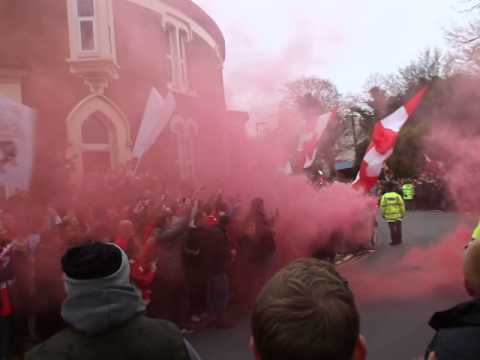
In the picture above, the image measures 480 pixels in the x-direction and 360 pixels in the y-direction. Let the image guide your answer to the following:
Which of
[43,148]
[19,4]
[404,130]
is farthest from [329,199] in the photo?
[404,130]

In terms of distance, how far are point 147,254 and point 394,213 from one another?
311 inches

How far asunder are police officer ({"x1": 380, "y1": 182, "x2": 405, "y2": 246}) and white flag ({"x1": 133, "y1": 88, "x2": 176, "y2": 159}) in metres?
5.81

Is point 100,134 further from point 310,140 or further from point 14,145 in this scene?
point 14,145

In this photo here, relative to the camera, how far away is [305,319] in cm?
133

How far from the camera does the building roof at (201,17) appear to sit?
1592 cm

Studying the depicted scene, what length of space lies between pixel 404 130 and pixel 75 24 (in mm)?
13136

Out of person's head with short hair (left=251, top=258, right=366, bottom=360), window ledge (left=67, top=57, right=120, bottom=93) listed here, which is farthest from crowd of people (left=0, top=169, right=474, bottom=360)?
window ledge (left=67, top=57, right=120, bottom=93)

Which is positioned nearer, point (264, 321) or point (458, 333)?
point (264, 321)

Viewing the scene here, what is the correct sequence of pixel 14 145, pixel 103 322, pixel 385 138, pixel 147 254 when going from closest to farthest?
pixel 103 322 < pixel 14 145 < pixel 147 254 < pixel 385 138

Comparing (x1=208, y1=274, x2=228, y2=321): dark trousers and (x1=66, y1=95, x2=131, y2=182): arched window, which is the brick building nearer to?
(x1=66, y1=95, x2=131, y2=182): arched window

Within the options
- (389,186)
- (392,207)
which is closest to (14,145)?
(392,207)

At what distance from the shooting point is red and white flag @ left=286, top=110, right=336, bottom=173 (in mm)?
10750

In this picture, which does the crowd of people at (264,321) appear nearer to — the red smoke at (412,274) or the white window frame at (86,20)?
the red smoke at (412,274)

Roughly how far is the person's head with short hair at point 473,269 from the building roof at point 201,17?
46.7 ft
